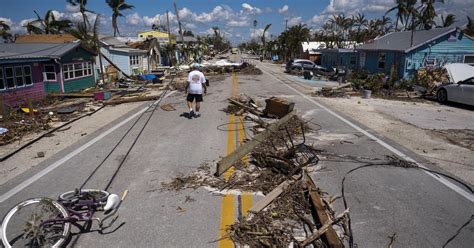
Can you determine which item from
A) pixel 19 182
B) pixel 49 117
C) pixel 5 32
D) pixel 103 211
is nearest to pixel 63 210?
pixel 103 211

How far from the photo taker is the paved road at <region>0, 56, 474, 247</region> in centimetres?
435

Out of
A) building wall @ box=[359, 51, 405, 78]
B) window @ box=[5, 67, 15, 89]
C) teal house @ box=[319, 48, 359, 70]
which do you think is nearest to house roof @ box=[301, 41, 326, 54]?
teal house @ box=[319, 48, 359, 70]

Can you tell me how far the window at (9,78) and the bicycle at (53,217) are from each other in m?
15.0

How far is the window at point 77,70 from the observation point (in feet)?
74.2

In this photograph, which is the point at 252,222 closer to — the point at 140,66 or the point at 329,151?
the point at 329,151

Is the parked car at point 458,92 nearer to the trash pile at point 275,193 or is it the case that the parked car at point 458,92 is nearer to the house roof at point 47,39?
the trash pile at point 275,193

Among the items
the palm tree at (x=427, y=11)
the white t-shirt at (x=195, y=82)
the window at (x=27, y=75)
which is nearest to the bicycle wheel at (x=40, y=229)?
the white t-shirt at (x=195, y=82)

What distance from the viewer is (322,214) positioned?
466cm

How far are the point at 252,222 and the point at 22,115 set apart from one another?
12.8 meters

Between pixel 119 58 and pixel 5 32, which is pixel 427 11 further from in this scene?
pixel 5 32

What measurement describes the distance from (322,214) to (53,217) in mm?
3438

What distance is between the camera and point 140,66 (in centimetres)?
3906

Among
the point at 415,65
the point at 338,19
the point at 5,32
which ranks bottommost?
the point at 415,65

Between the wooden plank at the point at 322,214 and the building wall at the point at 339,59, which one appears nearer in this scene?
the wooden plank at the point at 322,214
